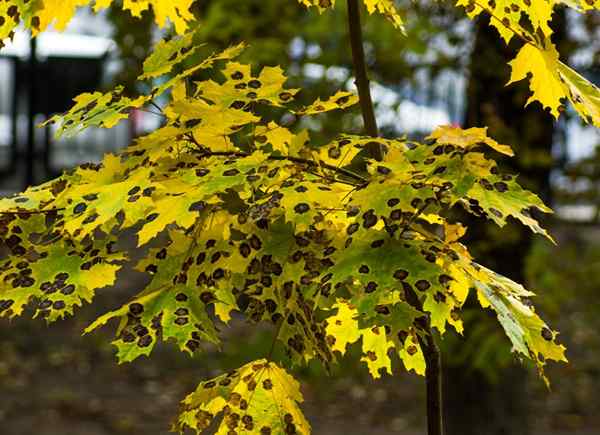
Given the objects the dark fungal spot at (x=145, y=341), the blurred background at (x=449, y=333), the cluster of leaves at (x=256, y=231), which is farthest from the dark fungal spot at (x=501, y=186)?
the blurred background at (x=449, y=333)

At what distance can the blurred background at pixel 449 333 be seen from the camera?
21.1 feet

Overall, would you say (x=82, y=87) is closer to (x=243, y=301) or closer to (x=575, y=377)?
(x=243, y=301)

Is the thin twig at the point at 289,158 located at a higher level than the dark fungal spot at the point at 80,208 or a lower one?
higher

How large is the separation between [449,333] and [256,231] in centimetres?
466

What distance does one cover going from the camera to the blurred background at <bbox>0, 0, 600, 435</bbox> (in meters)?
6.44

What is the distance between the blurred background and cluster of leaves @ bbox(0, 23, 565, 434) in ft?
6.89

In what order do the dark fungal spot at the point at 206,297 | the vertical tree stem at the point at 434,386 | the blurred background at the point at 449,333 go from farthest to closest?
1. the blurred background at the point at 449,333
2. the vertical tree stem at the point at 434,386
3. the dark fungal spot at the point at 206,297

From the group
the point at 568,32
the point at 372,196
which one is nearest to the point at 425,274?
the point at 372,196

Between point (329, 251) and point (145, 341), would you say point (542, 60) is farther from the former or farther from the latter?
point (145, 341)

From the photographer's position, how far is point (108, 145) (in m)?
13.3

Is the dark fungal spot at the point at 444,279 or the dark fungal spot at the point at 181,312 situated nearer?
the dark fungal spot at the point at 444,279

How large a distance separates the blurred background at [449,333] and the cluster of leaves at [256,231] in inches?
82.7

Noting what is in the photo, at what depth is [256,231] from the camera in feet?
8.16

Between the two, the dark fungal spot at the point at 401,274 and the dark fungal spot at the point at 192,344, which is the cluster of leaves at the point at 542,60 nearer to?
the dark fungal spot at the point at 401,274
